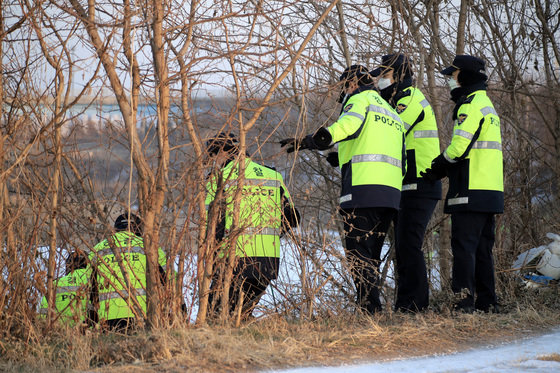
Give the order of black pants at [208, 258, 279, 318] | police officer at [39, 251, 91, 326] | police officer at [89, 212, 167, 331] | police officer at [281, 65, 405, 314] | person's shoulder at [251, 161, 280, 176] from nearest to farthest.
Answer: police officer at [89, 212, 167, 331] → police officer at [39, 251, 91, 326] → black pants at [208, 258, 279, 318] → police officer at [281, 65, 405, 314] → person's shoulder at [251, 161, 280, 176]

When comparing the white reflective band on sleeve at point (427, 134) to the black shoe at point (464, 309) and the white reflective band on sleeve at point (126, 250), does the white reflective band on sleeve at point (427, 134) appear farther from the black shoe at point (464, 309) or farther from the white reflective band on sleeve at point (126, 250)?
the white reflective band on sleeve at point (126, 250)

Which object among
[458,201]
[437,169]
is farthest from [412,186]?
[458,201]

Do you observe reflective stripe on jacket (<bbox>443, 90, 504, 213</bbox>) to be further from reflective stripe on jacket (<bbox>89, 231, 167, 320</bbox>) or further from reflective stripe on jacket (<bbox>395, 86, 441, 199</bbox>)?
reflective stripe on jacket (<bbox>89, 231, 167, 320</bbox>)

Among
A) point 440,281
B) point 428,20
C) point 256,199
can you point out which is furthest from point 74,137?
point 428,20

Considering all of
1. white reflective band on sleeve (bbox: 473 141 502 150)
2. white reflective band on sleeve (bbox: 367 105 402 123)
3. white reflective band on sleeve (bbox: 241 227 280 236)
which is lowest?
white reflective band on sleeve (bbox: 241 227 280 236)

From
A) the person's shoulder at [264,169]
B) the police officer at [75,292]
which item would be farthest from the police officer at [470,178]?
the police officer at [75,292]

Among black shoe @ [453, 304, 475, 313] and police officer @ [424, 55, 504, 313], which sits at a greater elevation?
police officer @ [424, 55, 504, 313]

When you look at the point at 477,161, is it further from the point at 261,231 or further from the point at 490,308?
the point at 261,231

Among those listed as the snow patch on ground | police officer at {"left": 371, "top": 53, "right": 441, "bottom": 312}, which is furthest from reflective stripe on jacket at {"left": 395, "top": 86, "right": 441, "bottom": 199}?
the snow patch on ground

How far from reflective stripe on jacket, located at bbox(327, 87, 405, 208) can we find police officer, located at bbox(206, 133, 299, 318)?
570mm

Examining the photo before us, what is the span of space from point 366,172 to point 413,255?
1.04 m

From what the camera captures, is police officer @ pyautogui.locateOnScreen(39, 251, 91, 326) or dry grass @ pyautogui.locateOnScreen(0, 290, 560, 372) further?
police officer @ pyautogui.locateOnScreen(39, 251, 91, 326)

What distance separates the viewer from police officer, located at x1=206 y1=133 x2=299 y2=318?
468cm

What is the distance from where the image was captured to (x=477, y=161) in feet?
19.2
